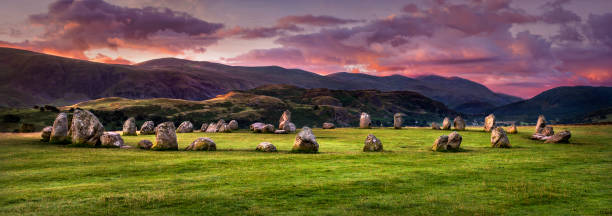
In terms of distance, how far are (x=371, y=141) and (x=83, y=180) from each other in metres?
19.7

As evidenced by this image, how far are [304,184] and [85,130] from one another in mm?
23796

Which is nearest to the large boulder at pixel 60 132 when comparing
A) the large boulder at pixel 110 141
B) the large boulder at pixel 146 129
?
the large boulder at pixel 110 141

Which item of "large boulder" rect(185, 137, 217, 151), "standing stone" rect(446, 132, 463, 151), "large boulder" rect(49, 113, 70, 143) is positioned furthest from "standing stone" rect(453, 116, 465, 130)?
"large boulder" rect(49, 113, 70, 143)

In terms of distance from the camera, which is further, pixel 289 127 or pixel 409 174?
pixel 289 127

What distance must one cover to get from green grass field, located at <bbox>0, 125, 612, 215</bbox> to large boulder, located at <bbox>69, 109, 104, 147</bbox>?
5.42m

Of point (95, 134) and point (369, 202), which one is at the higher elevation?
point (95, 134)

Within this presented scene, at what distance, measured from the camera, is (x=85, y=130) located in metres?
32.9

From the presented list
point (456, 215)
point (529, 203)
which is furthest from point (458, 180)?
point (456, 215)

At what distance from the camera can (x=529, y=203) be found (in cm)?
1460

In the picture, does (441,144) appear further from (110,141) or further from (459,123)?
(459,123)

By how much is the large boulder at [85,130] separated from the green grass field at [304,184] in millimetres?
5416

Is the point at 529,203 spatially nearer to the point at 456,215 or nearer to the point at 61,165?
the point at 456,215

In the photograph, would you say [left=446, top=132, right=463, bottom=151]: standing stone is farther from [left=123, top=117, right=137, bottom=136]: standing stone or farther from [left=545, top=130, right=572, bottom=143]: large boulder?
[left=123, top=117, right=137, bottom=136]: standing stone

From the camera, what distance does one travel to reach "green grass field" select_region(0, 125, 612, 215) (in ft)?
45.1
